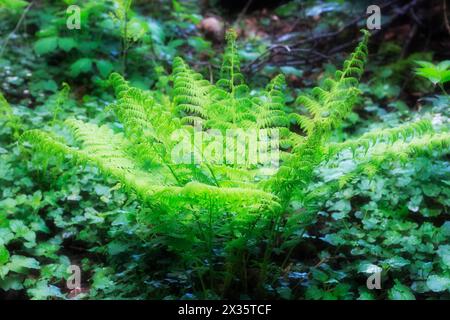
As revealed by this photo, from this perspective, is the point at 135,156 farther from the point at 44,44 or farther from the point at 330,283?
the point at 44,44

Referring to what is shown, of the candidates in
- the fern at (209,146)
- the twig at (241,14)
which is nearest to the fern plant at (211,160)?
the fern at (209,146)

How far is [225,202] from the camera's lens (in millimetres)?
1872

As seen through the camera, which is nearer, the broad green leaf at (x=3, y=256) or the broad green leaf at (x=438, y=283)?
the broad green leaf at (x=438, y=283)

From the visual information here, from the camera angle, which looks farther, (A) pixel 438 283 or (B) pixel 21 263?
(B) pixel 21 263

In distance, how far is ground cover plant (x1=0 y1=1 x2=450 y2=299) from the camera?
77.9 inches

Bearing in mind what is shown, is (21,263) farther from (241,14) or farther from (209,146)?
(241,14)

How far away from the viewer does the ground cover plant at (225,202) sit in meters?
1.98

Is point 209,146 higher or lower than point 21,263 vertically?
higher

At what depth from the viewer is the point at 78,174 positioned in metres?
2.82

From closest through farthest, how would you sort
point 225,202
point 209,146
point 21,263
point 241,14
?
point 225,202
point 209,146
point 21,263
point 241,14

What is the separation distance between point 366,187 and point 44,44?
268cm

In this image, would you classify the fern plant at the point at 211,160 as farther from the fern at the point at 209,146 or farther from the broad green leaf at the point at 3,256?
the broad green leaf at the point at 3,256

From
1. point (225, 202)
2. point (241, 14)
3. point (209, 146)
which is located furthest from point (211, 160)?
point (241, 14)

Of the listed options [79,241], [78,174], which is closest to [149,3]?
[78,174]
